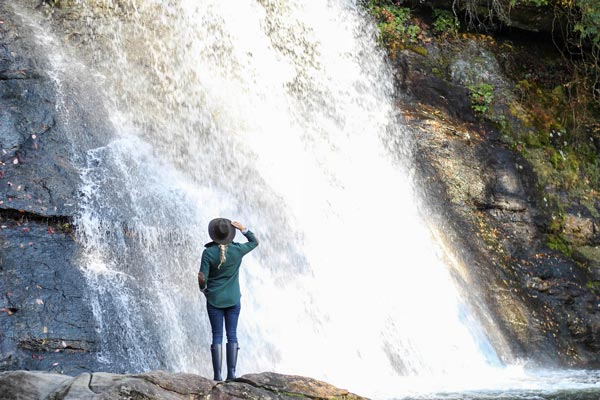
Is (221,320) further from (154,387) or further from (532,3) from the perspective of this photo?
(532,3)

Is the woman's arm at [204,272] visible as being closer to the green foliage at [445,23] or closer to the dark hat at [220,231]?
the dark hat at [220,231]

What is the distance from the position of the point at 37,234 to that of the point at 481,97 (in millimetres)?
8517

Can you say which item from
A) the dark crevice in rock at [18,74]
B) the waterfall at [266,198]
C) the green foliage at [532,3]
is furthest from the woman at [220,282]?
the green foliage at [532,3]

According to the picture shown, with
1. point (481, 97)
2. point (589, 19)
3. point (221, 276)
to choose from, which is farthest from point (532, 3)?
point (221, 276)

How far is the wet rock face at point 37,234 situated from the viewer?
7.00m

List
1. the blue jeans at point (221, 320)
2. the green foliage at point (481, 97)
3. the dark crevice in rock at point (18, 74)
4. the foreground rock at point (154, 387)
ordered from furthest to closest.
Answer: the green foliage at point (481, 97) < the dark crevice in rock at point (18, 74) < the blue jeans at point (221, 320) < the foreground rock at point (154, 387)

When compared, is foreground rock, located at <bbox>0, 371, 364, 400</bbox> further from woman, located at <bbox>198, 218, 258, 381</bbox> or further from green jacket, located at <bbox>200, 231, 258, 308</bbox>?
green jacket, located at <bbox>200, 231, 258, 308</bbox>

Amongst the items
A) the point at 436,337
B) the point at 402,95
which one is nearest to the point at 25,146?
the point at 436,337

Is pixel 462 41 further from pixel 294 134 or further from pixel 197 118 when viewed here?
pixel 197 118

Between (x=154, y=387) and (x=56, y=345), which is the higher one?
(x=154, y=387)

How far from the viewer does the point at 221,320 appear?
6246 millimetres

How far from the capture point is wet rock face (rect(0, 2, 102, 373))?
700cm

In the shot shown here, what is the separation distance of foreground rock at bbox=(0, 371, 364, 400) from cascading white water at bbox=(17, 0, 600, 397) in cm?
224

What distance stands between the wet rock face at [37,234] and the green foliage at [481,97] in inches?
295
